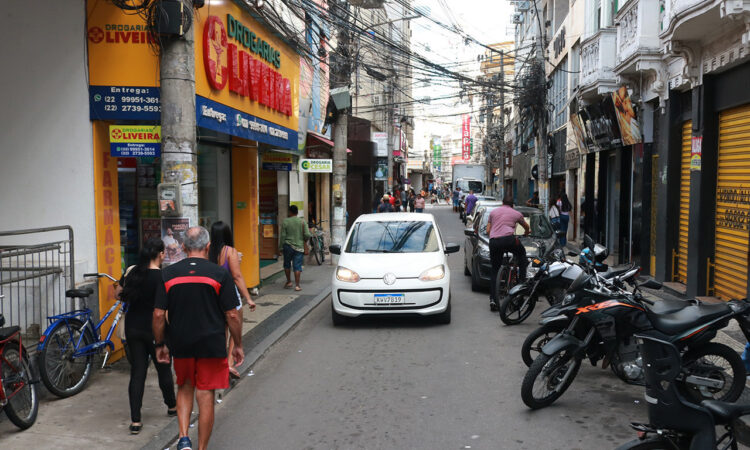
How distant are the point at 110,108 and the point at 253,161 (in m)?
5.36

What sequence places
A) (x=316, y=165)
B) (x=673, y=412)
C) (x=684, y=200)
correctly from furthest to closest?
(x=316, y=165) → (x=684, y=200) → (x=673, y=412)

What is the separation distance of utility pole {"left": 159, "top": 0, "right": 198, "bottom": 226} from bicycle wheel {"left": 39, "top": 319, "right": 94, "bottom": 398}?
1.62 metres

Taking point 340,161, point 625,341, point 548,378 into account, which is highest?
point 340,161

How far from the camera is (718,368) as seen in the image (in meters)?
5.40

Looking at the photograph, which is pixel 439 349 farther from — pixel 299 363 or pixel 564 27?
pixel 564 27

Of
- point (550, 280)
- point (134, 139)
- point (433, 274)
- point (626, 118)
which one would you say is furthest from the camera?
point (626, 118)

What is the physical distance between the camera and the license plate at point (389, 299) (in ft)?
29.1

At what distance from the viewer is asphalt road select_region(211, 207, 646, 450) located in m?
5.00

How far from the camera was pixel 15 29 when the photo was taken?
7.05m

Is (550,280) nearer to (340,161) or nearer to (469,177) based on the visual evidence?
(340,161)

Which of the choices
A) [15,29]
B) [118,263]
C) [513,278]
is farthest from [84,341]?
[513,278]

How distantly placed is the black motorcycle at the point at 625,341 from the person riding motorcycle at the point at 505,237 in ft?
12.9

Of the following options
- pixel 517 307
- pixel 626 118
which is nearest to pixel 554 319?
pixel 517 307

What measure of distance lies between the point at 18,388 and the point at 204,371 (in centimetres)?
190
